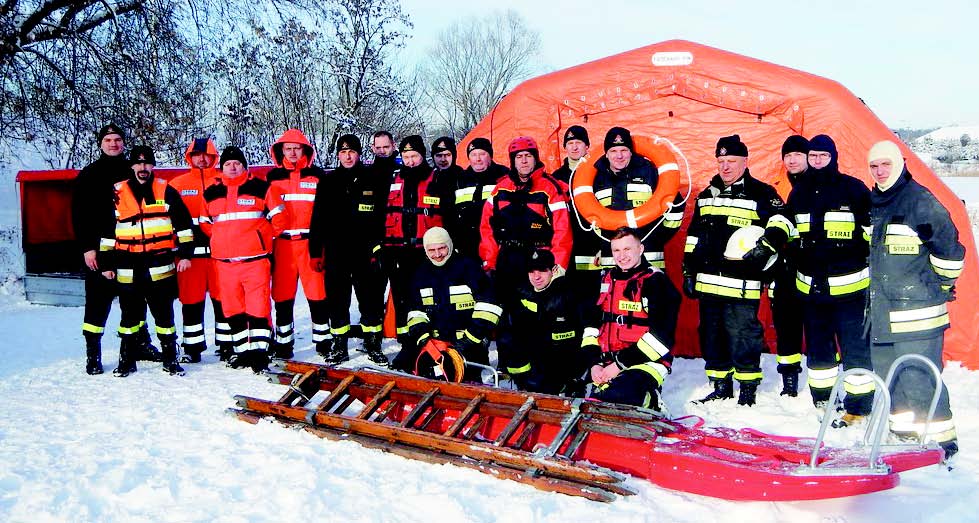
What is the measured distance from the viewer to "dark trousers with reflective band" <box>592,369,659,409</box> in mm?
3848

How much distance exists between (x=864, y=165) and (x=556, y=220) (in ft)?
8.81

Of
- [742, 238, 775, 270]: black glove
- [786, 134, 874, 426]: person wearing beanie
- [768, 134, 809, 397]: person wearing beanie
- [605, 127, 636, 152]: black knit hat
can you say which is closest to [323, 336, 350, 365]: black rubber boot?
[605, 127, 636, 152]: black knit hat

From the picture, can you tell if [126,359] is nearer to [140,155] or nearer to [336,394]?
[140,155]

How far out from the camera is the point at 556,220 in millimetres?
4879

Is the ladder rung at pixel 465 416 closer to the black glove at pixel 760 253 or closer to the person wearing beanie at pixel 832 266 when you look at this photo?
the black glove at pixel 760 253

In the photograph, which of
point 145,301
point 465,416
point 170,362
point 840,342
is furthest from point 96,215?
point 840,342

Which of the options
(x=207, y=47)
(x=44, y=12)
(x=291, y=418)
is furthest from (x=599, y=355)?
(x=44, y=12)

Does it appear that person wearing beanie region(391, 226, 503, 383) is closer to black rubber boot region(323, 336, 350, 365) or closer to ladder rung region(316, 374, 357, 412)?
ladder rung region(316, 374, 357, 412)

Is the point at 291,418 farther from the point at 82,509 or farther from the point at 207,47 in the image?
the point at 207,47

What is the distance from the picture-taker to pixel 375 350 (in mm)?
5930

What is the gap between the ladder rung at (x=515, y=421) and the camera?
11.1 feet

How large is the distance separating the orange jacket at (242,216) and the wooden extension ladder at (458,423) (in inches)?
49.7

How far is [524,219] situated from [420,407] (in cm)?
173

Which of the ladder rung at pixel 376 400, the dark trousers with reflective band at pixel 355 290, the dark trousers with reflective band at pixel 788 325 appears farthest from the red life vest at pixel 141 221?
the dark trousers with reflective band at pixel 788 325
